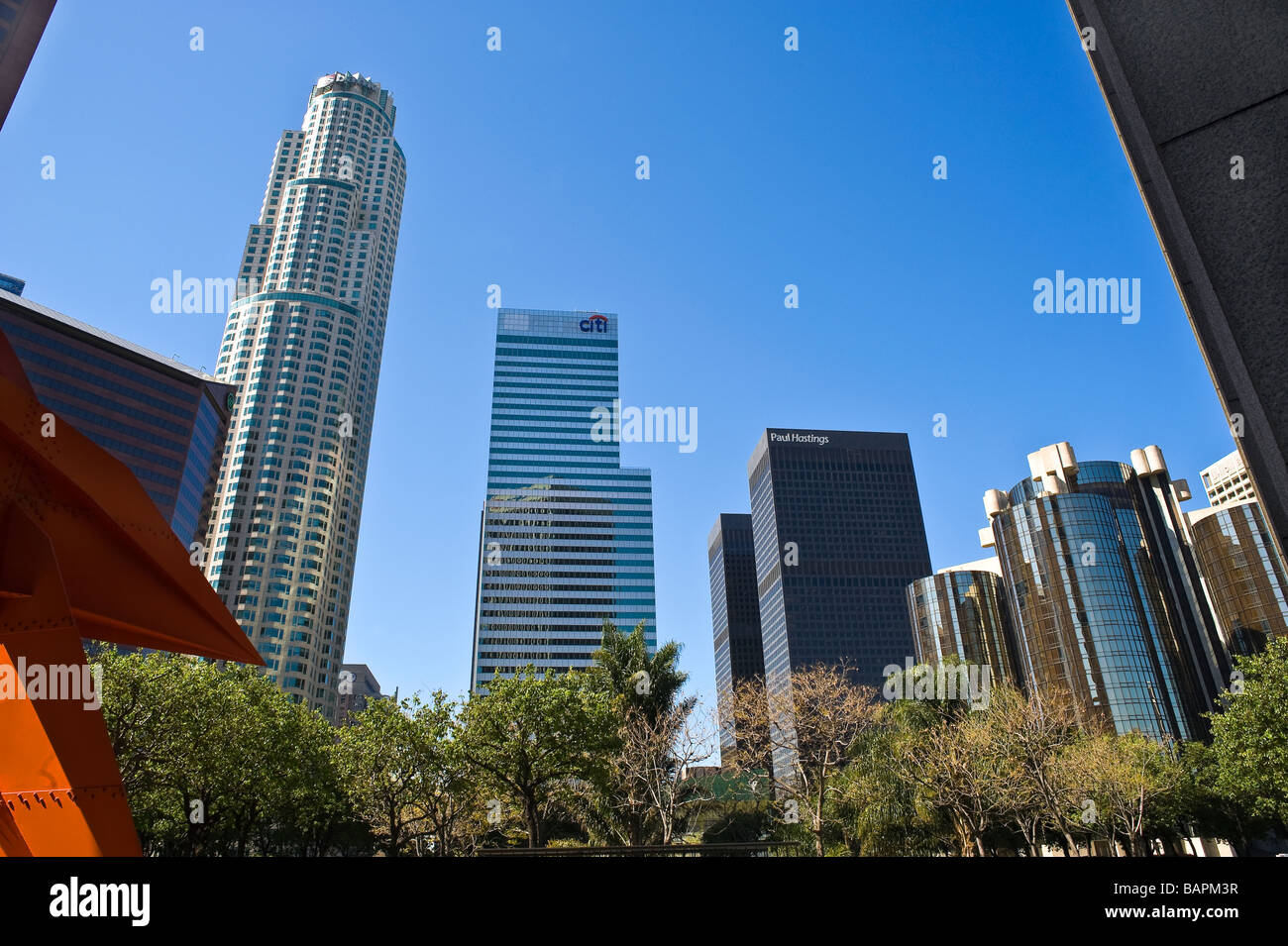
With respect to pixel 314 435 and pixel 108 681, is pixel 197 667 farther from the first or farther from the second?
pixel 314 435

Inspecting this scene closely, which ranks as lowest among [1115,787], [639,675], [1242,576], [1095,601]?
[1115,787]

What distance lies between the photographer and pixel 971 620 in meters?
107

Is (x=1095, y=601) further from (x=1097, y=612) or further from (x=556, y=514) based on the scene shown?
(x=556, y=514)

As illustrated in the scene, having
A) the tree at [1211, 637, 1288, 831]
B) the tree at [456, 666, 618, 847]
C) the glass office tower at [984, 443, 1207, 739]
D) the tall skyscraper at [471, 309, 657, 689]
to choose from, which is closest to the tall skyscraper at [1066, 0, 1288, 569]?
the tree at [456, 666, 618, 847]

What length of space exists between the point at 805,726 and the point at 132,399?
99.2 m

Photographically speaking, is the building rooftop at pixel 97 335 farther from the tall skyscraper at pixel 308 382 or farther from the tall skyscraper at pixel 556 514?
the tall skyscraper at pixel 556 514

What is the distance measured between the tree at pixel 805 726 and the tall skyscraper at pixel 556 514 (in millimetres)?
97779

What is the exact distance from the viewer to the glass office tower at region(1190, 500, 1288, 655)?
7888 centimetres

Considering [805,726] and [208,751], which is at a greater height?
[805,726]

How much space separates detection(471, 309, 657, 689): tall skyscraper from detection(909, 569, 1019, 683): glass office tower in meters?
50.6

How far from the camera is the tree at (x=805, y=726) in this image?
32.8 meters

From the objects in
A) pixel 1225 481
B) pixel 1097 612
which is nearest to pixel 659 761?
pixel 1097 612

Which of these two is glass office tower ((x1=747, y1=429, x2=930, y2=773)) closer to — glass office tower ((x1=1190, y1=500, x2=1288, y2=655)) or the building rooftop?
glass office tower ((x1=1190, y1=500, x2=1288, y2=655))
